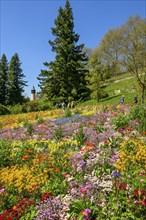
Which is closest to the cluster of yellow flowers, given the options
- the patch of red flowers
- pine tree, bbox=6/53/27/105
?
the patch of red flowers

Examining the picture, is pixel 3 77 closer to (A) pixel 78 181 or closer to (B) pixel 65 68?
(B) pixel 65 68

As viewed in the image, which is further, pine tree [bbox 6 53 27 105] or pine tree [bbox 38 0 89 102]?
pine tree [bbox 6 53 27 105]

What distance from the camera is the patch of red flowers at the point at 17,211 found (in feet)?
16.0

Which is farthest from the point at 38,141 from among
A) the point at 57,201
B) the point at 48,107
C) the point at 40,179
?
the point at 48,107

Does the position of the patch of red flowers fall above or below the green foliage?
below

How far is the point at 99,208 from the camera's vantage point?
479 cm

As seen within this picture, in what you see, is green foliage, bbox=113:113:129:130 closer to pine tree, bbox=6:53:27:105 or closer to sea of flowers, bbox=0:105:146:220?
sea of flowers, bbox=0:105:146:220

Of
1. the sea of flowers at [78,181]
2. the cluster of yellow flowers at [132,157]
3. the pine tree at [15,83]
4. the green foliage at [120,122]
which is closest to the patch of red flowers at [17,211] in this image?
the sea of flowers at [78,181]

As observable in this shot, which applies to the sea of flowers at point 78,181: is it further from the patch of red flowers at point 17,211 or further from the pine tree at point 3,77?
the pine tree at point 3,77

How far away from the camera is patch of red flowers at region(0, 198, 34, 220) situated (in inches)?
193

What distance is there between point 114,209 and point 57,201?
1228 mm

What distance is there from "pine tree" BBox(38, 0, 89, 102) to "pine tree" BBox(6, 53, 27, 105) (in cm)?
1154

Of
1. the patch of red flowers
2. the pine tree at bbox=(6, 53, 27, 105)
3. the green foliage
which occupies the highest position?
the pine tree at bbox=(6, 53, 27, 105)

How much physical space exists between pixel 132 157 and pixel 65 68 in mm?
31243
